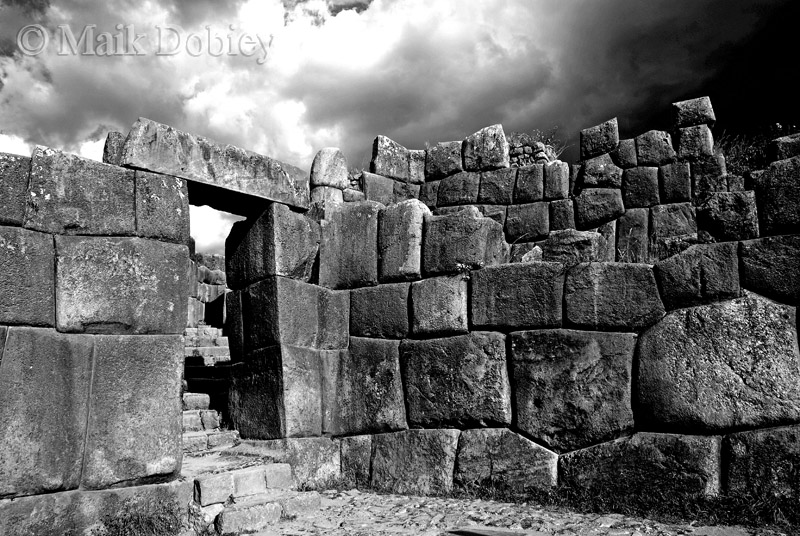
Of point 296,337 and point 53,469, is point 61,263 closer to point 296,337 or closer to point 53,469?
point 53,469

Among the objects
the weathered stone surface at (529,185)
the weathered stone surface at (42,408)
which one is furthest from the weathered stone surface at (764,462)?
the weathered stone surface at (529,185)

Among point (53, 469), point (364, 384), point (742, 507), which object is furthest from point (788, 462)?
point (53, 469)

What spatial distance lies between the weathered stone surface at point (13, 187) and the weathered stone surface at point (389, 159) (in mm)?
6187

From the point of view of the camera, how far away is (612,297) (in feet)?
18.8

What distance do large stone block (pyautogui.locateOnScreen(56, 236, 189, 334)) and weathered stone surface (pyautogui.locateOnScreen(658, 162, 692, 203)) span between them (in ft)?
21.9

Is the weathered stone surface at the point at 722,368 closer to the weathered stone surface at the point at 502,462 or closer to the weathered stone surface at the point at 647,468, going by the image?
the weathered stone surface at the point at 647,468

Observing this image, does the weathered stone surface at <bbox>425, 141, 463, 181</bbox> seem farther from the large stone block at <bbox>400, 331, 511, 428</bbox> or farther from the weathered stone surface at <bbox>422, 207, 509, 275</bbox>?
the large stone block at <bbox>400, 331, 511, 428</bbox>

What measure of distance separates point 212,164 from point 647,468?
4.68 m

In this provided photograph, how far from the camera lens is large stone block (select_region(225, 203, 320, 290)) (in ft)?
22.0

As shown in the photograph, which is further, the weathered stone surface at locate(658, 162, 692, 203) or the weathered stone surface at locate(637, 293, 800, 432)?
the weathered stone surface at locate(658, 162, 692, 203)

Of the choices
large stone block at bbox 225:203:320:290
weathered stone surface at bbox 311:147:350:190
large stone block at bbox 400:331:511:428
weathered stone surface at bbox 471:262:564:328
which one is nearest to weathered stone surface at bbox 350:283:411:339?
large stone block at bbox 400:331:511:428

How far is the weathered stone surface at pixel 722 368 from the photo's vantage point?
4934mm

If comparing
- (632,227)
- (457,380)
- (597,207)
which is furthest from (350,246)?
(632,227)

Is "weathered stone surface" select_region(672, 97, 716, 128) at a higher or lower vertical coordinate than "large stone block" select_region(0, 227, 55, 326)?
higher
